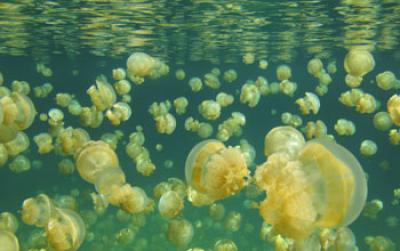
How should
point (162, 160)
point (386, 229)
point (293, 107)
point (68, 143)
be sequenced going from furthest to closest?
point (293, 107) → point (162, 160) → point (386, 229) → point (68, 143)

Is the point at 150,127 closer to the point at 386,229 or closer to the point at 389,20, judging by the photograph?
the point at 386,229

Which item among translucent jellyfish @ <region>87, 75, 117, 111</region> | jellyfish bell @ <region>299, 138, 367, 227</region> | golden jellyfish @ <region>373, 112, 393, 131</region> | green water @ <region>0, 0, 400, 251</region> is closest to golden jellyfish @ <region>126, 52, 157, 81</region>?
translucent jellyfish @ <region>87, 75, 117, 111</region>

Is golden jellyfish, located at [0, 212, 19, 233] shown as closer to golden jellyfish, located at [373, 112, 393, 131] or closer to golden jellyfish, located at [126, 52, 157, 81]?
golden jellyfish, located at [126, 52, 157, 81]

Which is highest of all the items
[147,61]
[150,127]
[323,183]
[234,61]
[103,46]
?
[323,183]

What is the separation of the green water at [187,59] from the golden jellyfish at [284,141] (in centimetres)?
374

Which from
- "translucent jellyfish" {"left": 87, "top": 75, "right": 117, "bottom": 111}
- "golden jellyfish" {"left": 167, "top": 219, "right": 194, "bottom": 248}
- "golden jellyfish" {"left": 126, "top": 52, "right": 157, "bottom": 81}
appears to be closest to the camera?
"golden jellyfish" {"left": 167, "top": 219, "right": 194, "bottom": 248}

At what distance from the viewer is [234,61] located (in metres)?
25.9

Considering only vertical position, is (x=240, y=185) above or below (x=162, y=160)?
above

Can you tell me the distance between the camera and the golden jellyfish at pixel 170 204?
21.2ft

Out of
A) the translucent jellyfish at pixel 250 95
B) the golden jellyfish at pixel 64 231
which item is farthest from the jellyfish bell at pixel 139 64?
the golden jellyfish at pixel 64 231

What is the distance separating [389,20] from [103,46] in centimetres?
1166

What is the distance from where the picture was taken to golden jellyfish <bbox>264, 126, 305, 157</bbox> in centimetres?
498

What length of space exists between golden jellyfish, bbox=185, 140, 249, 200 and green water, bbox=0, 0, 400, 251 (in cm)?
341

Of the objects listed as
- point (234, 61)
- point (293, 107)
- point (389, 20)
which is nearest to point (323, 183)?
point (389, 20)
